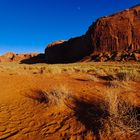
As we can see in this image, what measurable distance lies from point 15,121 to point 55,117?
111 cm

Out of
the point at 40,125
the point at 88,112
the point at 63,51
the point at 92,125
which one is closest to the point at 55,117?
the point at 40,125

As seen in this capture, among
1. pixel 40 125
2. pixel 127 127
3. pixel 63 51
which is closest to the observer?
pixel 127 127

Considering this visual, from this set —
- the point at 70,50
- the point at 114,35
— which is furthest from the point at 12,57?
the point at 114,35

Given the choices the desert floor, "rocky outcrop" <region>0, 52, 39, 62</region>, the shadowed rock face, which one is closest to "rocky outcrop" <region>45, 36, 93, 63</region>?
the shadowed rock face

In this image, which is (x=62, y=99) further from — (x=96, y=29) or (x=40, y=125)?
(x=96, y=29)

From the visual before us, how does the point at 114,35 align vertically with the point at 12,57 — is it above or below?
above

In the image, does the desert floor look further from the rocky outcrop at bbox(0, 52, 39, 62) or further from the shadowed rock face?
the rocky outcrop at bbox(0, 52, 39, 62)

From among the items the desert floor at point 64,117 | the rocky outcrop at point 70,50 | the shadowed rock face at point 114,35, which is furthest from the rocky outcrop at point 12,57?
the desert floor at point 64,117

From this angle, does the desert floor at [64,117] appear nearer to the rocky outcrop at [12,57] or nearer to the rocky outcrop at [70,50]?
the rocky outcrop at [70,50]

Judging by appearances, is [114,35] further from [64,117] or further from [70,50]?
[64,117]

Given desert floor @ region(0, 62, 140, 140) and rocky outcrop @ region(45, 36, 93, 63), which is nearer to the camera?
desert floor @ region(0, 62, 140, 140)

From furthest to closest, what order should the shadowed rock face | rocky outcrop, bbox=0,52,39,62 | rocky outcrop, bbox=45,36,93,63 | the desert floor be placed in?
rocky outcrop, bbox=0,52,39,62 → rocky outcrop, bbox=45,36,93,63 → the shadowed rock face → the desert floor

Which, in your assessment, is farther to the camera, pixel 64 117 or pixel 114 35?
pixel 114 35

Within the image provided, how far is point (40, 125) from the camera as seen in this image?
16.2ft
